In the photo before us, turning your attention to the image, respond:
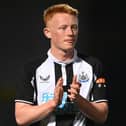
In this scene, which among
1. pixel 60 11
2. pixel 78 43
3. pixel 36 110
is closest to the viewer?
pixel 36 110

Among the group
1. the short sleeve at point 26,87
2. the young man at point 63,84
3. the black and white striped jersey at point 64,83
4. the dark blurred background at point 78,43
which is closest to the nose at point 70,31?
the young man at point 63,84

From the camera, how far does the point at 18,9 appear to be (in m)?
2.49

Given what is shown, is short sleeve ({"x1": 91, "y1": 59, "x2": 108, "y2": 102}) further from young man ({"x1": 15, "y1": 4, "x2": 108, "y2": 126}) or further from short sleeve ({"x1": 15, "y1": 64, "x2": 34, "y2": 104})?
short sleeve ({"x1": 15, "y1": 64, "x2": 34, "y2": 104})

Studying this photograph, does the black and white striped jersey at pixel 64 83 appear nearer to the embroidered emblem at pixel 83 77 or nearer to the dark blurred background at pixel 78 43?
the embroidered emblem at pixel 83 77

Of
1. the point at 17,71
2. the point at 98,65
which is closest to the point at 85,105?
the point at 98,65

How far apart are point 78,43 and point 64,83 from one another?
72cm

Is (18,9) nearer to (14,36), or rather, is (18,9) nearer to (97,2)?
(14,36)

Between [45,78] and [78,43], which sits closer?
[45,78]

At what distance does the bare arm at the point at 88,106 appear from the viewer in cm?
164

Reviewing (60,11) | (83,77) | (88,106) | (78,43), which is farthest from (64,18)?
(78,43)

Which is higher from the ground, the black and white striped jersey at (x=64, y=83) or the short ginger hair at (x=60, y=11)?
the short ginger hair at (x=60, y=11)

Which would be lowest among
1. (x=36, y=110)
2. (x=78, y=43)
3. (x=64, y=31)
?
(x=36, y=110)

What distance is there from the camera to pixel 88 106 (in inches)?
67.3

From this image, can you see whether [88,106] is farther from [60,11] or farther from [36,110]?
[60,11]
